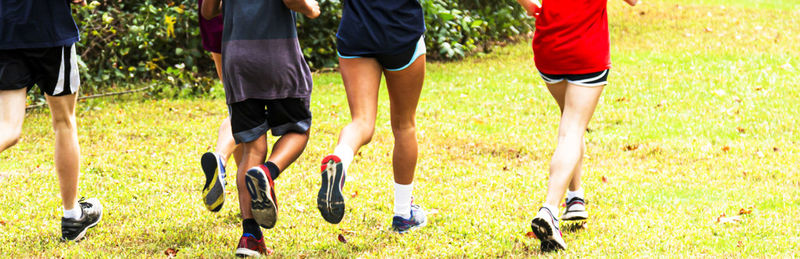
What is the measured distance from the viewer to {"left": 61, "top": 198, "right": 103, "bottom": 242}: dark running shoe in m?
4.51

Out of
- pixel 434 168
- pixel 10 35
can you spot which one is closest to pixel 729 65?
pixel 434 168

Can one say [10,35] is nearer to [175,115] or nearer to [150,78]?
[175,115]

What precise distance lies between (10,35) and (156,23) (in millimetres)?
5768

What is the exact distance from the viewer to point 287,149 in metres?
4.01

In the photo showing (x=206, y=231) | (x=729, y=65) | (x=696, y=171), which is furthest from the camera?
(x=729, y=65)

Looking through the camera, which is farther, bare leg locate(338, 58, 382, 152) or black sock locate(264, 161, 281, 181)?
bare leg locate(338, 58, 382, 152)

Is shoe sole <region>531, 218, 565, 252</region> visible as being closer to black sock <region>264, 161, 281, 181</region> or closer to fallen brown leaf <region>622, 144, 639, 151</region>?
black sock <region>264, 161, 281, 181</region>

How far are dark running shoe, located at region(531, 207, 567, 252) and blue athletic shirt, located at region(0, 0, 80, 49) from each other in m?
2.35

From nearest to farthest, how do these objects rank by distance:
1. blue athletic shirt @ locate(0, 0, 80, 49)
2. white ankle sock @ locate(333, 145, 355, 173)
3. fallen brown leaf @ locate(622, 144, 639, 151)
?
1. white ankle sock @ locate(333, 145, 355, 173)
2. blue athletic shirt @ locate(0, 0, 80, 49)
3. fallen brown leaf @ locate(622, 144, 639, 151)

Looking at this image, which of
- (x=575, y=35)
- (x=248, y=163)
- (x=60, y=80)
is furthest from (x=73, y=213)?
(x=575, y=35)

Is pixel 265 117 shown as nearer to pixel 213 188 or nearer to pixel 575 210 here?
pixel 213 188

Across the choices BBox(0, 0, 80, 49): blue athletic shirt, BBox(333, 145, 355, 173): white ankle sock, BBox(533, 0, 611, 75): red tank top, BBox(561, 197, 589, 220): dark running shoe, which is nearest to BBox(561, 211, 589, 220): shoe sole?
BBox(561, 197, 589, 220): dark running shoe

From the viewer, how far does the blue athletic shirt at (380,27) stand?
4.00 m

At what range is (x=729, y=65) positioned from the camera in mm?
9852
